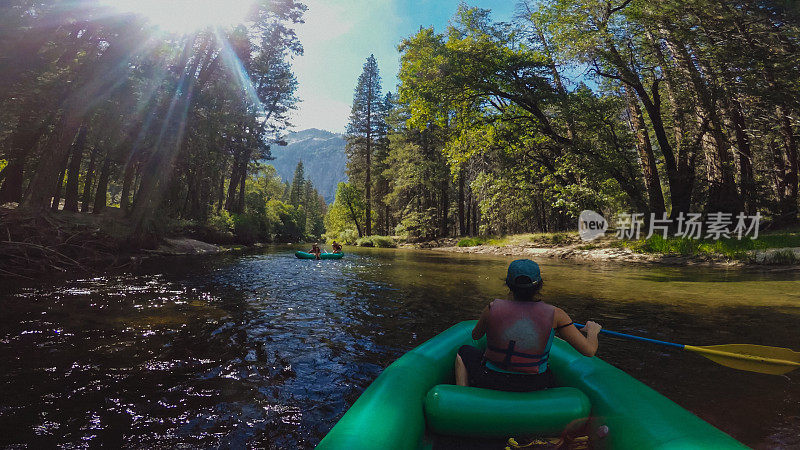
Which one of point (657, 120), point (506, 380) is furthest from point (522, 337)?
point (657, 120)

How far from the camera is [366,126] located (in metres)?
40.2

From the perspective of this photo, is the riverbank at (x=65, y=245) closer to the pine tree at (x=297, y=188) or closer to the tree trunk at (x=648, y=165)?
the tree trunk at (x=648, y=165)

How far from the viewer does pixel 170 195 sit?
844 inches

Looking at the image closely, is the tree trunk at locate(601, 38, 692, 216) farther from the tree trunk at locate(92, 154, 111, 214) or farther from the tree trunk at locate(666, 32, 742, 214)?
the tree trunk at locate(92, 154, 111, 214)

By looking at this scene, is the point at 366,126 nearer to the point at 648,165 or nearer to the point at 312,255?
the point at 312,255

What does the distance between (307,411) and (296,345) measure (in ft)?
6.51

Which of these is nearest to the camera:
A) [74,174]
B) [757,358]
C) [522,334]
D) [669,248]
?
[522,334]

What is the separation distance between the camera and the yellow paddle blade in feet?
12.2

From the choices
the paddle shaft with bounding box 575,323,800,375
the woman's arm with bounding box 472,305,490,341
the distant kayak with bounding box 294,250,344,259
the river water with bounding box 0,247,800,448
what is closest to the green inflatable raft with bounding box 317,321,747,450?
the woman's arm with bounding box 472,305,490,341

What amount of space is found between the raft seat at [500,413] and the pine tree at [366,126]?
37262mm

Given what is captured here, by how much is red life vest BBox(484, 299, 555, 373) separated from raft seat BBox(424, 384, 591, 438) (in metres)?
0.38

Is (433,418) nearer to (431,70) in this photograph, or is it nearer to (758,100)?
(431,70)

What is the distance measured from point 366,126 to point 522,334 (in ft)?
130

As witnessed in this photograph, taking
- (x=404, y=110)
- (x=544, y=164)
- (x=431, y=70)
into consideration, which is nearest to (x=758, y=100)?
(x=544, y=164)
